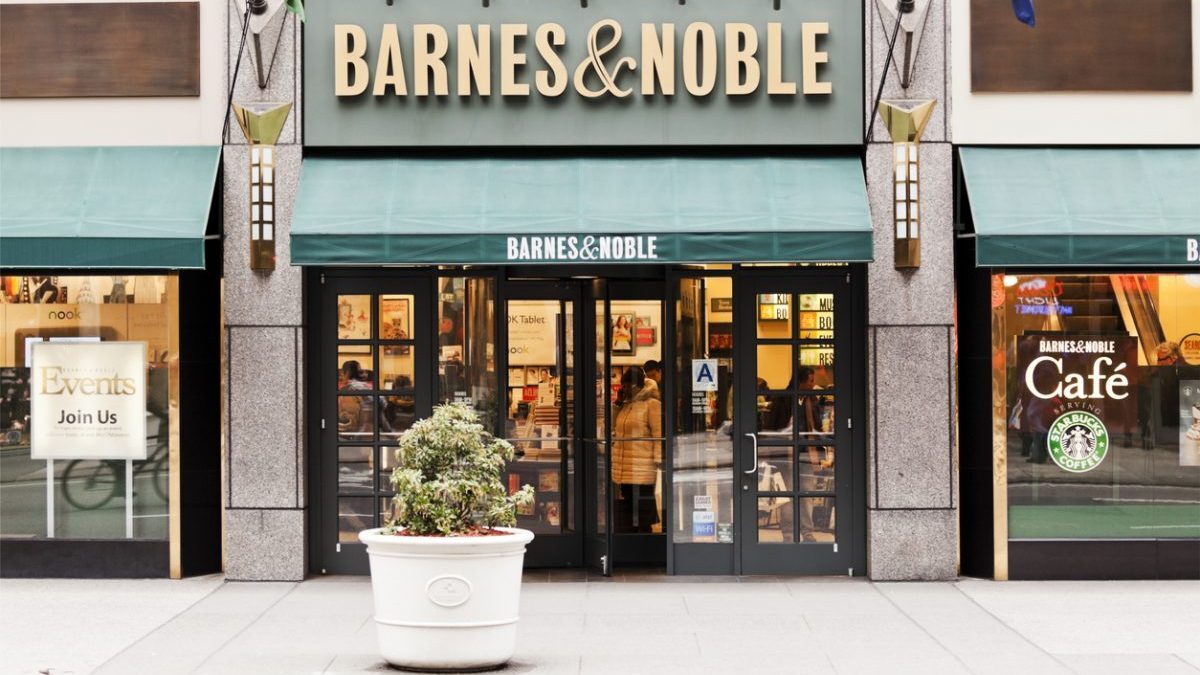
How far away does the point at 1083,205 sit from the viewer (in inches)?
464

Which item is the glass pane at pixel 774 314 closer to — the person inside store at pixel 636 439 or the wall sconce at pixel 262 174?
the person inside store at pixel 636 439

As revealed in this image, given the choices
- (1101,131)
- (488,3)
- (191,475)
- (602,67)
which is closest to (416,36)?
(488,3)

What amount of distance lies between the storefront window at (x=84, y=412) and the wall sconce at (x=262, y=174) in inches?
34.2

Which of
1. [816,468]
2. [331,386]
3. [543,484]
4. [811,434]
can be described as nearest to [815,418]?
[811,434]

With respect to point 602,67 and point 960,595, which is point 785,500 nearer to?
point 960,595

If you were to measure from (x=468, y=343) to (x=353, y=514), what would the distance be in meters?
1.82

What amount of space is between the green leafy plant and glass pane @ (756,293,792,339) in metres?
3.97

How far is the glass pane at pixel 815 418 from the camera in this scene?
12.4 m

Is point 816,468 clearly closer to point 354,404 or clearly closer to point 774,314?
point 774,314

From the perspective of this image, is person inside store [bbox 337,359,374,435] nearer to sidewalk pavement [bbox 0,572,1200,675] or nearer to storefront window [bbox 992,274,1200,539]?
sidewalk pavement [bbox 0,572,1200,675]

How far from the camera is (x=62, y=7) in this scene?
12.3m

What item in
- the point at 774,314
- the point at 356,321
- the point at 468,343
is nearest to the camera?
the point at 774,314

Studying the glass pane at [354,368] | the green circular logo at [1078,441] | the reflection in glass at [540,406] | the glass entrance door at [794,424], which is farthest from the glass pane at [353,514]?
the green circular logo at [1078,441]

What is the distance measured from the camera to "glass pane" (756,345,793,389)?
12430 mm
